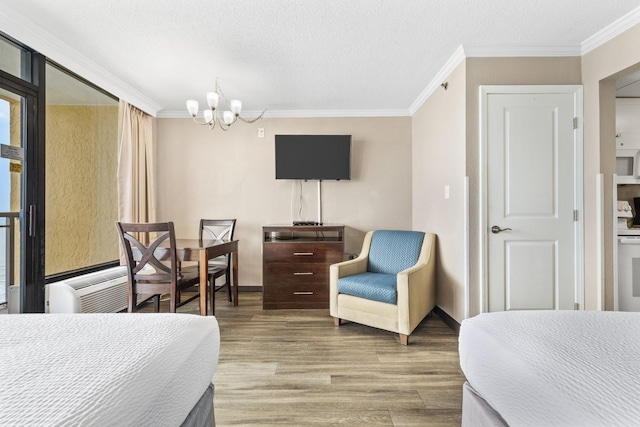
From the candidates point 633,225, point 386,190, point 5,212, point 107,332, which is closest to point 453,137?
point 386,190

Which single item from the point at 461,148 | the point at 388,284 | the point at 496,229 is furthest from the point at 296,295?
the point at 461,148

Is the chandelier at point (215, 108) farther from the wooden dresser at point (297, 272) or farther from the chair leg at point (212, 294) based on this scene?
the chair leg at point (212, 294)

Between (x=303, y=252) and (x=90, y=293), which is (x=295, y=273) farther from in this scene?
(x=90, y=293)

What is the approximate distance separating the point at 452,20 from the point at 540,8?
1.80 ft

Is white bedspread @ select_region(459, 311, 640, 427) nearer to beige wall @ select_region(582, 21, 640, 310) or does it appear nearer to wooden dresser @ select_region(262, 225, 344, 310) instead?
beige wall @ select_region(582, 21, 640, 310)

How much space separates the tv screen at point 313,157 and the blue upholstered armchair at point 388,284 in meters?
1.01

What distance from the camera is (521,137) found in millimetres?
2438

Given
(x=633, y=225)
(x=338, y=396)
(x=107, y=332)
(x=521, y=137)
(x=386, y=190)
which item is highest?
(x=521, y=137)

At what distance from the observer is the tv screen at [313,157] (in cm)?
380

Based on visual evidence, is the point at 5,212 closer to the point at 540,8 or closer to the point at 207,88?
the point at 207,88

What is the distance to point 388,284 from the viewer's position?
2.64 m

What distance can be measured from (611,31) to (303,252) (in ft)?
10.4

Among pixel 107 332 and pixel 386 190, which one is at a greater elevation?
pixel 386 190

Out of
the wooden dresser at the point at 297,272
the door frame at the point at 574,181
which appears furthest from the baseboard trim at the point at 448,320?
the wooden dresser at the point at 297,272
